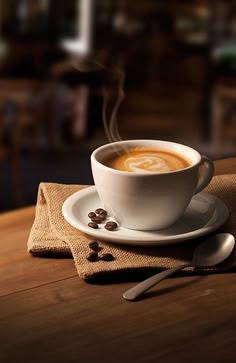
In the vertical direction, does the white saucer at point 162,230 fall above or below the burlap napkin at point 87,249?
above

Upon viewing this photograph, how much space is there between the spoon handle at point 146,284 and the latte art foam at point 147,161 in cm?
14

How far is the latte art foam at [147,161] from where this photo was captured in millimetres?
806

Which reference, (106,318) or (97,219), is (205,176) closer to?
(97,219)

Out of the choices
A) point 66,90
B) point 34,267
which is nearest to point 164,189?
point 34,267

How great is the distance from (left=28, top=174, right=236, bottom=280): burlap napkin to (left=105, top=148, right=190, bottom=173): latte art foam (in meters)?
0.09

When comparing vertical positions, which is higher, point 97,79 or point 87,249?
Result: point 87,249

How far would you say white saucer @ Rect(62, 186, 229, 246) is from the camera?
2.49ft

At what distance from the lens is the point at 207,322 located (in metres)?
0.62

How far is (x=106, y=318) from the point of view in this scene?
63cm

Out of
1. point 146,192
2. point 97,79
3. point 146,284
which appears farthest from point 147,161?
point 97,79

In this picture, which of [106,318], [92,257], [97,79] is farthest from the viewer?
[97,79]

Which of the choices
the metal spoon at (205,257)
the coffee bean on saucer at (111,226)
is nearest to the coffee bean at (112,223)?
the coffee bean on saucer at (111,226)

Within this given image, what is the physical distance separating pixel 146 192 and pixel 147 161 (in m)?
0.07

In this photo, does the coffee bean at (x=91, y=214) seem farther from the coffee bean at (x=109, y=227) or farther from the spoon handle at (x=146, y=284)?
the spoon handle at (x=146, y=284)
